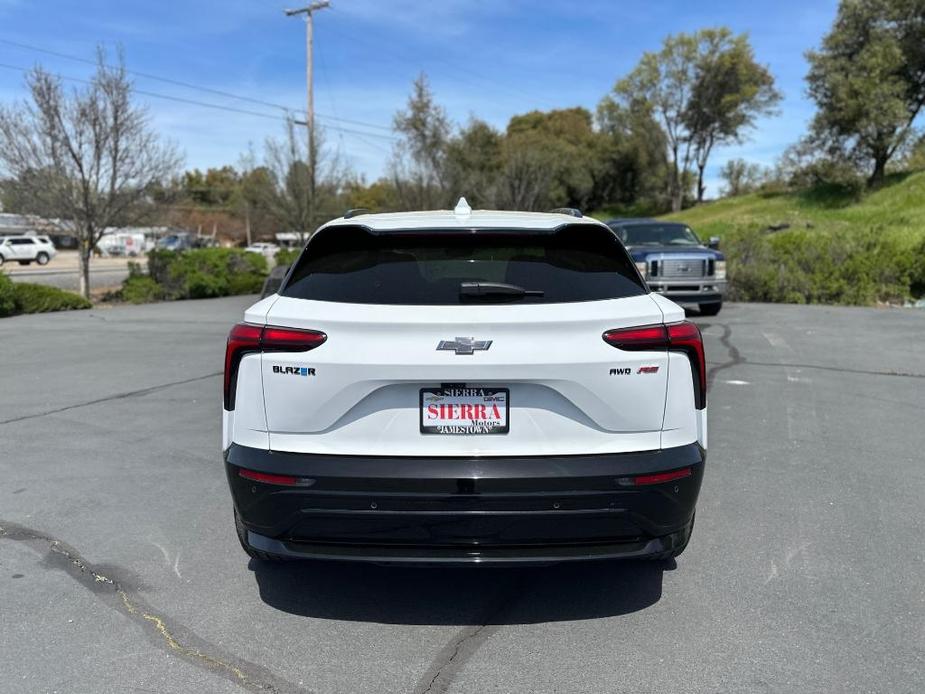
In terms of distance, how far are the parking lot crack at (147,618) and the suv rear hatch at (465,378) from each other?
891 mm

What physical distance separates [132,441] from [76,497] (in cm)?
139

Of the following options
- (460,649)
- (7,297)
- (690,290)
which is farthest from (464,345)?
(7,297)

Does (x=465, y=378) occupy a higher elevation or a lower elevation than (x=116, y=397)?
higher

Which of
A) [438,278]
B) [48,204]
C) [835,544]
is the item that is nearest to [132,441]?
[438,278]

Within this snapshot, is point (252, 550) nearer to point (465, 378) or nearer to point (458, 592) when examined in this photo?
point (458, 592)

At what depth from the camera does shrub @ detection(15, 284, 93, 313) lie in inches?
650

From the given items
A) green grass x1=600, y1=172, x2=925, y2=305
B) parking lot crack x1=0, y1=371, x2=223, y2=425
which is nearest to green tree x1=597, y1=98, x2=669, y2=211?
green grass x1=600, y1=172, x2=925, y2=305

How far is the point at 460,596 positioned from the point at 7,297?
15.5 meters

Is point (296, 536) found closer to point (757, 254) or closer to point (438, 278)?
point (438, 278)

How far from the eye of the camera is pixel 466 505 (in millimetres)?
3025

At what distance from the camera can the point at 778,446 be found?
20.8 ft

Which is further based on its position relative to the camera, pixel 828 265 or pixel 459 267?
pixel 828 265

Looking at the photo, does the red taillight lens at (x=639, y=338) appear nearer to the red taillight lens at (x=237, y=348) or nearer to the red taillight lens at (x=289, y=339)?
the red taillight lens at (x=289, y=339)

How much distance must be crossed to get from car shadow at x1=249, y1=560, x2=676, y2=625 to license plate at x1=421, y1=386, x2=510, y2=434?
78 centimetres
